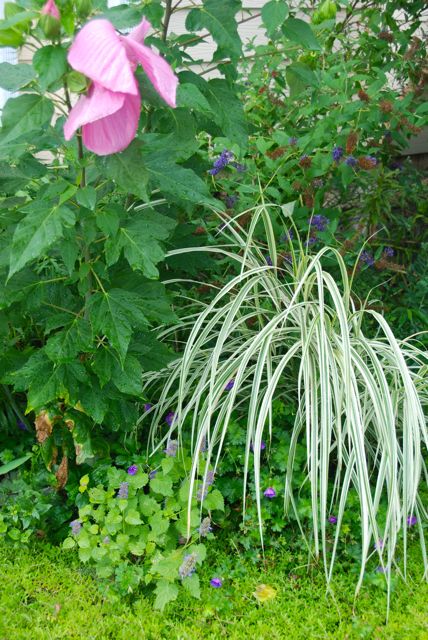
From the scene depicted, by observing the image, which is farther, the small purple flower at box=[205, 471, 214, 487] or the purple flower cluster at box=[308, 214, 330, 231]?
the purple flower cluster at box=[308, 214, 330, 231]

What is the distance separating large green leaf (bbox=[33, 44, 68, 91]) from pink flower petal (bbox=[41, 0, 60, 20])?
55 millimetres

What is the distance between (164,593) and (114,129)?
110 centimetres

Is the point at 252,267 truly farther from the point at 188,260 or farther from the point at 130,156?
the point at 130,156

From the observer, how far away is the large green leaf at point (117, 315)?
157 centimetres

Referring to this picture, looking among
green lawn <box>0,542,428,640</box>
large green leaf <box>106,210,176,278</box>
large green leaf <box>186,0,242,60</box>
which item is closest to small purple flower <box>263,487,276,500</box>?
green lawn <box>0,542,428,640</box>

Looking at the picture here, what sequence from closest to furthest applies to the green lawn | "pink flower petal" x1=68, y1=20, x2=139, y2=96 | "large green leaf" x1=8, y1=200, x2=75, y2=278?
"pink flower petal" x1=68, y1=20, x2=139, y2=96 < "large green leaf" x1=8, y1=200, x2=75, y2=278 < the green lawn

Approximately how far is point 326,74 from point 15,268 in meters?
1.65

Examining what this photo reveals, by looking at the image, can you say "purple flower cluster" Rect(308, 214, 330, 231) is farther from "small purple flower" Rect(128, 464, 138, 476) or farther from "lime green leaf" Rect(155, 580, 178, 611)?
"lime green leaf" Rect(155, 580, 178, 611)

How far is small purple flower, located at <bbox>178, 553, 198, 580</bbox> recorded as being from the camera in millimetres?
1674

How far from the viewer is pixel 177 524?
1.80 m

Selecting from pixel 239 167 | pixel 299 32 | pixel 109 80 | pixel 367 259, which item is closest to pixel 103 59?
pixel 109 80

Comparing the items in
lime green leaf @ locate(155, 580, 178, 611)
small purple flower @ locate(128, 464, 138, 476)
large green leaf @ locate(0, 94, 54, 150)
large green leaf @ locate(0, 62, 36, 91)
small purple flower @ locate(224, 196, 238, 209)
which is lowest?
lime green leaf @ locate(155, 580, 178, 611)

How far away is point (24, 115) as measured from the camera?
1342 mm

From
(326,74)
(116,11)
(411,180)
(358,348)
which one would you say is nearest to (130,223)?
(116,11)
